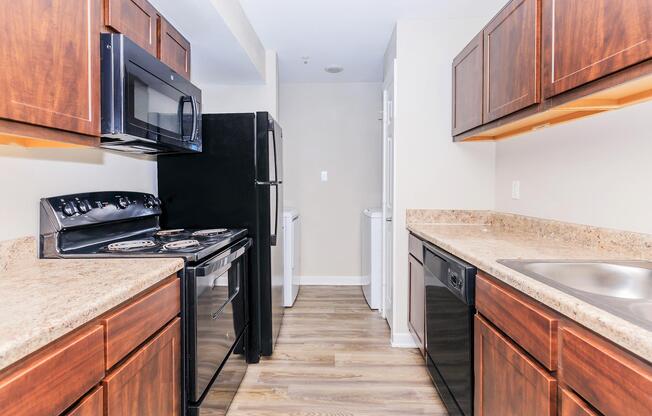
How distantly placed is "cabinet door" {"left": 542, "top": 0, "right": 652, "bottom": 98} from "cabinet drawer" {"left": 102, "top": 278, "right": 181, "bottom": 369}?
1545 millimetres

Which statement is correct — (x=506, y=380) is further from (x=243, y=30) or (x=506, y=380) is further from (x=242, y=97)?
(x=242, y=97)

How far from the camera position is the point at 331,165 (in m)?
4.46

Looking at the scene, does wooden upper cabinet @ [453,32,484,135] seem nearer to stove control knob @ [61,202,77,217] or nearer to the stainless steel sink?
the stainless steel sink

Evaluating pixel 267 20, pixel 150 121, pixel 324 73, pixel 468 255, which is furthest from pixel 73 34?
pixel 324 73

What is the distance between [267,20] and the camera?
2721 mm

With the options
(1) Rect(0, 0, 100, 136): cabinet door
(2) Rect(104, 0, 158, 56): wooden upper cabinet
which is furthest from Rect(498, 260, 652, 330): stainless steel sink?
(2) Rect(104, 0, 158, 56): wooden upper cabinet

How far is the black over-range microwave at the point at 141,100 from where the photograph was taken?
133 centimetres

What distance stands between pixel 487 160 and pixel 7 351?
271 centimetres

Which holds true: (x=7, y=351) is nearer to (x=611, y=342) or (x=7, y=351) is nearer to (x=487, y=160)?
(x=611, y=342)

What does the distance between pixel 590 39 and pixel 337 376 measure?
6.68ft

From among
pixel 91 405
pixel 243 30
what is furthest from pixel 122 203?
pixel 243 30

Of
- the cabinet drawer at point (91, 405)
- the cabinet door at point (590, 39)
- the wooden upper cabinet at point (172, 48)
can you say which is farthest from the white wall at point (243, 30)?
the cabinet drawer at point (91, 405)

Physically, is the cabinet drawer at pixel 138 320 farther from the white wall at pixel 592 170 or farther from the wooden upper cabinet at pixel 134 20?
the white wall at pixel 592 170

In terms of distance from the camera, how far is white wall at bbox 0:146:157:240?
4.42 feet
